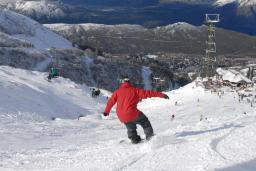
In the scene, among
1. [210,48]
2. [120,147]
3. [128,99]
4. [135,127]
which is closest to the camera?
[120,147]

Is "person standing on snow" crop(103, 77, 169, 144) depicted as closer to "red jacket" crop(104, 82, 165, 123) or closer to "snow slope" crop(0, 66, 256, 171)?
"red jacket" crop(104, 82, 165, 123)

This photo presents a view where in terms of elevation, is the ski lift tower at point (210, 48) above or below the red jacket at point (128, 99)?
below

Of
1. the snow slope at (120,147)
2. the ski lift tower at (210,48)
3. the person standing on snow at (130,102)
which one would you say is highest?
the person standing on snow at (130,102)

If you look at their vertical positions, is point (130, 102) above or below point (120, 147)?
above

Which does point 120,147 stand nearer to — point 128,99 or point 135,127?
point 135,127

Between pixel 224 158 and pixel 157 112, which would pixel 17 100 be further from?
pixel 224 158

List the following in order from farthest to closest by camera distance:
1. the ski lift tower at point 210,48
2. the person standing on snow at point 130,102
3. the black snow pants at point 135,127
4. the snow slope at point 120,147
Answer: the ski lift tower at point 210,48, the black snow pants at point 135,127, the person standing on snow at point 130,102, the snow slope at point 120,147

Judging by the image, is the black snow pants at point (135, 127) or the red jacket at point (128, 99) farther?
the black snow pants at point (135, 127)

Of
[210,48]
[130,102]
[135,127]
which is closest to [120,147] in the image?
[135,127]

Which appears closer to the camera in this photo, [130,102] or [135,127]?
[130,102]

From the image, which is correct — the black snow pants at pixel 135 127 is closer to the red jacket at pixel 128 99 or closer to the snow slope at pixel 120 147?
the red jacket at pixel 128 99

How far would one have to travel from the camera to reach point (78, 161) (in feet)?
43.1

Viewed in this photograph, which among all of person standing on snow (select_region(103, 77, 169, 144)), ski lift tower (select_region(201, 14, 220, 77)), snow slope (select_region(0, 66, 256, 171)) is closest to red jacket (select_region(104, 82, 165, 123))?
person standing on snow (select_region(103, 77, 169, 144))

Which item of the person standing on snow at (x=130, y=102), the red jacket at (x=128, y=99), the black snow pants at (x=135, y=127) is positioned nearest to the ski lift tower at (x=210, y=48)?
the black snow pants at (x=135, y=127)
